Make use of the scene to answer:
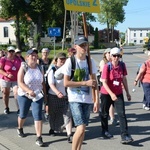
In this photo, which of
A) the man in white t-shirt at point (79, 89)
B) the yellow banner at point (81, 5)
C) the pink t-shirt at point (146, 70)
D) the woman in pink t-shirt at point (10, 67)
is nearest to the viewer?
the man in white t-shirt at point (79, 89)

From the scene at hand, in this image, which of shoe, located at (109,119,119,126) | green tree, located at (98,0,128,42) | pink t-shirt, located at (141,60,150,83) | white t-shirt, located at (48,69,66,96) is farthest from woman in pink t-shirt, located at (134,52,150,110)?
green tree, located at (98,0,128,42)

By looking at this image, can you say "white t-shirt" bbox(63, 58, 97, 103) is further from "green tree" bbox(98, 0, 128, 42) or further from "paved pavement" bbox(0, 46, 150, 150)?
"green tree" bbox(98, 0, 128, 42)

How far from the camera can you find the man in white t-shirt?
183 inches

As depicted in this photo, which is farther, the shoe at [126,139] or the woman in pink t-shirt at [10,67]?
the woman in pink t-shirt at [10,67]

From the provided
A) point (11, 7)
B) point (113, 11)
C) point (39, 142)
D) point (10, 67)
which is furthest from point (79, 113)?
point (113, 11)

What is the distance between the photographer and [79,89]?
4719 millimetres

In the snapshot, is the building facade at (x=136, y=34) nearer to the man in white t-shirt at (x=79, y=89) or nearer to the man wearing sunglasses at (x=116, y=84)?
the man wearing sunglasses at (x=116, y=84)

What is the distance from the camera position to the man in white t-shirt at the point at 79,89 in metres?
4.64

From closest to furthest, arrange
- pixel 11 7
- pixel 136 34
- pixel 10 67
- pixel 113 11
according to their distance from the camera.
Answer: pixel 10 67 < pixel 11 7 < pixel 113 11 < pixel 136 34

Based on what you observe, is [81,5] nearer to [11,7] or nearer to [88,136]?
[88,136]

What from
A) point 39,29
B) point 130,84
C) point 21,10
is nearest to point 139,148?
point 130,84

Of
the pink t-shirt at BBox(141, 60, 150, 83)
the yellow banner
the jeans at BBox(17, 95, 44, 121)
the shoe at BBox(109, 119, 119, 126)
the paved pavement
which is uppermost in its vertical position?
the yellow banner

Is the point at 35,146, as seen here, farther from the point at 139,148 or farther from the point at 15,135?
the point at 139,148

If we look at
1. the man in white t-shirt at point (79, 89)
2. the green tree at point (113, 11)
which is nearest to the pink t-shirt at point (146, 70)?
the man in white t-shirt at point (79, 89)
